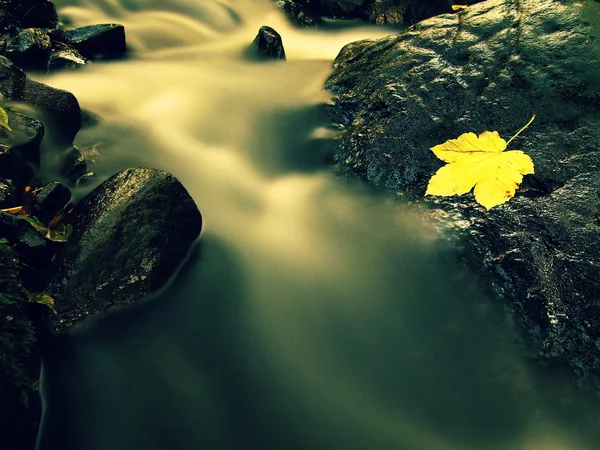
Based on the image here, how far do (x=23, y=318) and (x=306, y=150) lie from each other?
1.95 metres

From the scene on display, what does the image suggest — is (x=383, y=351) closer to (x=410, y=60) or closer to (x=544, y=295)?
(x=544, y=295)

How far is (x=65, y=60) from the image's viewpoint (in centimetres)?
416

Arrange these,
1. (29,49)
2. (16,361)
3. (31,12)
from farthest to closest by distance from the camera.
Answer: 1. (31,12)
2. (29,49)
3. (16,361)

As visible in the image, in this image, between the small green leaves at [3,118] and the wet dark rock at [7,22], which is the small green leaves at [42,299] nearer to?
the small green leaves at [3,118]

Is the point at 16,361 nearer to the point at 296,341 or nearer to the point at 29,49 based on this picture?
the point at 296,341

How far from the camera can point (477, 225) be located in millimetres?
2584

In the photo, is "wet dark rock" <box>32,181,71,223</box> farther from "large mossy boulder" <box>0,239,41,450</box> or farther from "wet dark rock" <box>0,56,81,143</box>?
"wet dark rock" <box>0,56,81,143</box>

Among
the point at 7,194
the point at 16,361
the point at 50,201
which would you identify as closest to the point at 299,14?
the point at 50,201

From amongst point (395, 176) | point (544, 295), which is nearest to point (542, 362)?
point (544, 295)

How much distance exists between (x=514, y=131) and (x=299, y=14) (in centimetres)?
341

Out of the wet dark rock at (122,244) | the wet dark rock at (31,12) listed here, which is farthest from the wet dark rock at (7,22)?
the wet dark rock at (122,244)

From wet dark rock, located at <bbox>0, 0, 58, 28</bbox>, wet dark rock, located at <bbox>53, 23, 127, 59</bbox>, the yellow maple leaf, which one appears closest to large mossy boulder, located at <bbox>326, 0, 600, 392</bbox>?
the yellow maple leaf

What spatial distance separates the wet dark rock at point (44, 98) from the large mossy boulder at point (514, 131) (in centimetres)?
174

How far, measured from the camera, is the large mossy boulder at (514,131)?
7.48 feet
